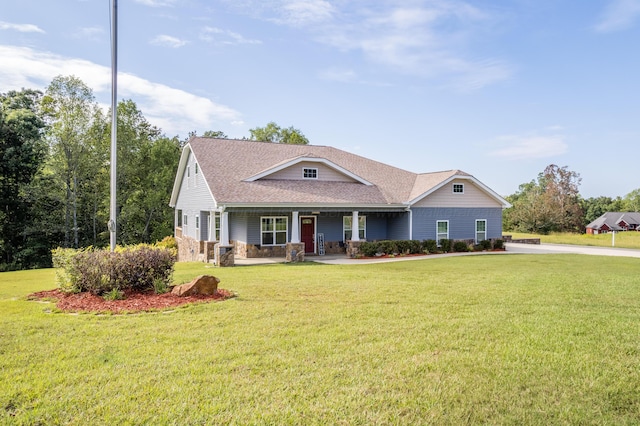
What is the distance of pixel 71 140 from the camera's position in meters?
29.6

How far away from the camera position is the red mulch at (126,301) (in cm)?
813

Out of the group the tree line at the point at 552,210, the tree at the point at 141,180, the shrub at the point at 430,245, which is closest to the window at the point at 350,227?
the shrub at the point at 430,245

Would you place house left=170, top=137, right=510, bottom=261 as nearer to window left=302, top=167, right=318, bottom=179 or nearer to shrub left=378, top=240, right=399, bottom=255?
window left=302, top=167, right=318, bottom=179

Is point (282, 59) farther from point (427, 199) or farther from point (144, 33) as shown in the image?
point (427, 199)

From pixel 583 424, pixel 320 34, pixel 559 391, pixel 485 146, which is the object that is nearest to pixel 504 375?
pixel 559 391

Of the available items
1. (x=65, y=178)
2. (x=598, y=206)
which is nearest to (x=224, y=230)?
(x=65, y=178)

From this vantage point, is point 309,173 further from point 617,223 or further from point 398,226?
point 617,223

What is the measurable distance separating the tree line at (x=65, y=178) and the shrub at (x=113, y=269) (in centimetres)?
2359

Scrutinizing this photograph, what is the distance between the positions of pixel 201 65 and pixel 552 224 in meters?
49.5

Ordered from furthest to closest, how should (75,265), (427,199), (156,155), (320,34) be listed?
(156,155) → (427,199) → (320,34) → (75,265)

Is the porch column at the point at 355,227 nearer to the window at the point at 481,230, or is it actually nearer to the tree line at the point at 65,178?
the window at the point at 481,230

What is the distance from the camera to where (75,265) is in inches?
368

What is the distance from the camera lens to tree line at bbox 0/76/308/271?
95.1 ft

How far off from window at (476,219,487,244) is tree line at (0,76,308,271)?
954 inches
